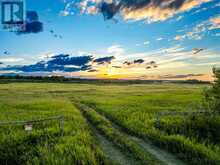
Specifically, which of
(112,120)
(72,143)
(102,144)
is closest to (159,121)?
(112,120)

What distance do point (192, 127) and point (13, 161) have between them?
13144 millimetres

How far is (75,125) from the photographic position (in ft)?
75.2

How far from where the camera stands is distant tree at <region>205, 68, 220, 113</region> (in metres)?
23.7

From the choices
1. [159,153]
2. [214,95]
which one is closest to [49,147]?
[159,153]

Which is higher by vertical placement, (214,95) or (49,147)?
(214,95)

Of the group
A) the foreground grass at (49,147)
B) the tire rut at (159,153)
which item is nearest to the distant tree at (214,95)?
the tire rut at (159,153)

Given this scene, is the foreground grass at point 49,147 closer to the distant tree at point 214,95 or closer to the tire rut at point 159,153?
the tire rut at point 159,153

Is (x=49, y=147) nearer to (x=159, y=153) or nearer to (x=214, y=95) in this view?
(x=159, y=153)

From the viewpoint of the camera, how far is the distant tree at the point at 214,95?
23688mm

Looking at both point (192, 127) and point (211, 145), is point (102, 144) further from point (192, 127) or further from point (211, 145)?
point (192, 127)

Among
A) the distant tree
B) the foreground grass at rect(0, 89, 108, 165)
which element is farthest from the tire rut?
the distant tree

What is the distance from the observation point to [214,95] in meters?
24.5

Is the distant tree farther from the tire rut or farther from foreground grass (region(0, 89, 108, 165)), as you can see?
foreground grass (region(0, 89, 108, 165))

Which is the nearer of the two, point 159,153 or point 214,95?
point 159,153
